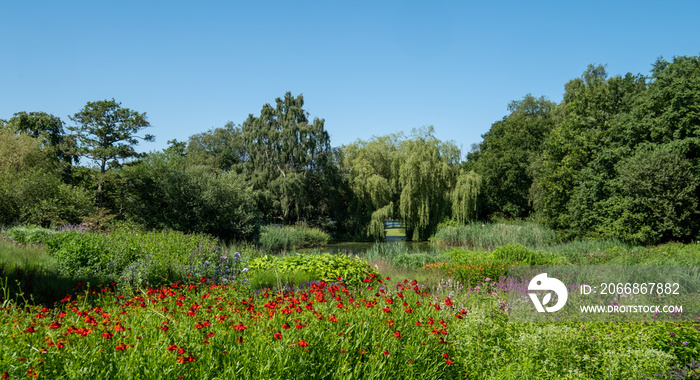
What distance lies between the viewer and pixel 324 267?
796 cm

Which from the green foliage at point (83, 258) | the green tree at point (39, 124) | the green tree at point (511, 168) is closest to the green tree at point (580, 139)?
the green tree at point (511, 168)

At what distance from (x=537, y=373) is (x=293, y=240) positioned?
20991 mm

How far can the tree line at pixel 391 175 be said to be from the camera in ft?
58.3

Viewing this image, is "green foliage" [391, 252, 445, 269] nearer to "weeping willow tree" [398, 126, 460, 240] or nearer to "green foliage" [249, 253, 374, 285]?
"green foliage" [249, 253, 374, 285]

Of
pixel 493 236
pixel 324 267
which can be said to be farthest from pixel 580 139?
pixel 324 267

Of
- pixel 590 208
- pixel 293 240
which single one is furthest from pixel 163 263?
pixel 590 208

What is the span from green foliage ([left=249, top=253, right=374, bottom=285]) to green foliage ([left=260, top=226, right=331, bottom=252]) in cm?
1174

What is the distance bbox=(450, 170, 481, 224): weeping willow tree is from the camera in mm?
27062

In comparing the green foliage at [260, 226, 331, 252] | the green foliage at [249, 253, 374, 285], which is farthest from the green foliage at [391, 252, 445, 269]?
the green foliage at [260, 226, 331, 252]

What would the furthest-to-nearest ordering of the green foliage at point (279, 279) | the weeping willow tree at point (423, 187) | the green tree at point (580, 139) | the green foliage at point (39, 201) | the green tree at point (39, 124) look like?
the green tree at point (39, 124)
the weeping willow tree at point (423, 187)
the green tree at point (580, 139)
the green foliage at point (39, 201)
the green foliage at point (279, 279)

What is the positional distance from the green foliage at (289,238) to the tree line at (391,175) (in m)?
1.03

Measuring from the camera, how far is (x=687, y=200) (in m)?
16.9

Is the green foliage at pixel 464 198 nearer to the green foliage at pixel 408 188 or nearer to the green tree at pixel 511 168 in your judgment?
the green foliage at pixel 408 188

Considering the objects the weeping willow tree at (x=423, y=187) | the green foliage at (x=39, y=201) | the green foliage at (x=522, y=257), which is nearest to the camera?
the green foliage at (x=522, y=257)
